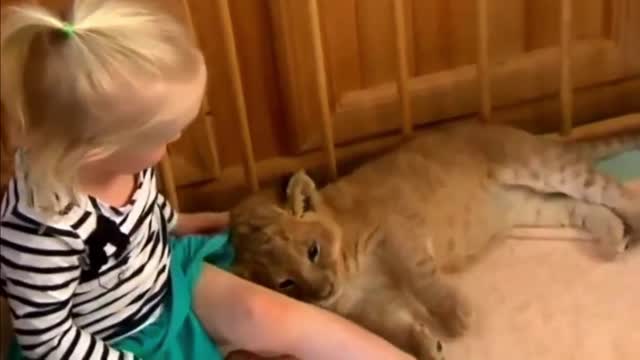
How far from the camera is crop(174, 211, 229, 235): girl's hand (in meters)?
1.47

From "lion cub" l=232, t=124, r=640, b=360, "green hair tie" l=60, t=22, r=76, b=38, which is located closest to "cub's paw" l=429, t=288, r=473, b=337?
"lion cub" l=232, t=124, r=640, b=360

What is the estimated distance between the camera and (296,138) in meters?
1.61

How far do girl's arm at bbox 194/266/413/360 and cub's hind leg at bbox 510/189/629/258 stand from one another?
1.01 feet

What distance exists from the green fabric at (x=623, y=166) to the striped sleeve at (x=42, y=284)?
2.34 ft

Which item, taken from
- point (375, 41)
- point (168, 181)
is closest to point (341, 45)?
point (375, 41)

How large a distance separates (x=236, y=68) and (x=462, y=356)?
41cm

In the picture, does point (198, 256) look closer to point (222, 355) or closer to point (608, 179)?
point (222, 355)

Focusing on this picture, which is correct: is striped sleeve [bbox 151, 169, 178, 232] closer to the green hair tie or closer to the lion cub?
the lion cub

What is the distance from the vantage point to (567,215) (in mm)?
1560

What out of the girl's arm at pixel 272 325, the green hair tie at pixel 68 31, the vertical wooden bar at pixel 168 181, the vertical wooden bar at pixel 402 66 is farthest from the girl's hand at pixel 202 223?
the green hair tie at pixel 68 31

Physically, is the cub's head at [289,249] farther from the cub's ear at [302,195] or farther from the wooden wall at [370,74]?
the wooden wall at [370,74]

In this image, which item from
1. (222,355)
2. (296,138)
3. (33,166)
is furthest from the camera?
(296,138)

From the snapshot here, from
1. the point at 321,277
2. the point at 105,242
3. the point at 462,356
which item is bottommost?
the point at 462,356

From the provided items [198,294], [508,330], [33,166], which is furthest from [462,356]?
[33,166]
